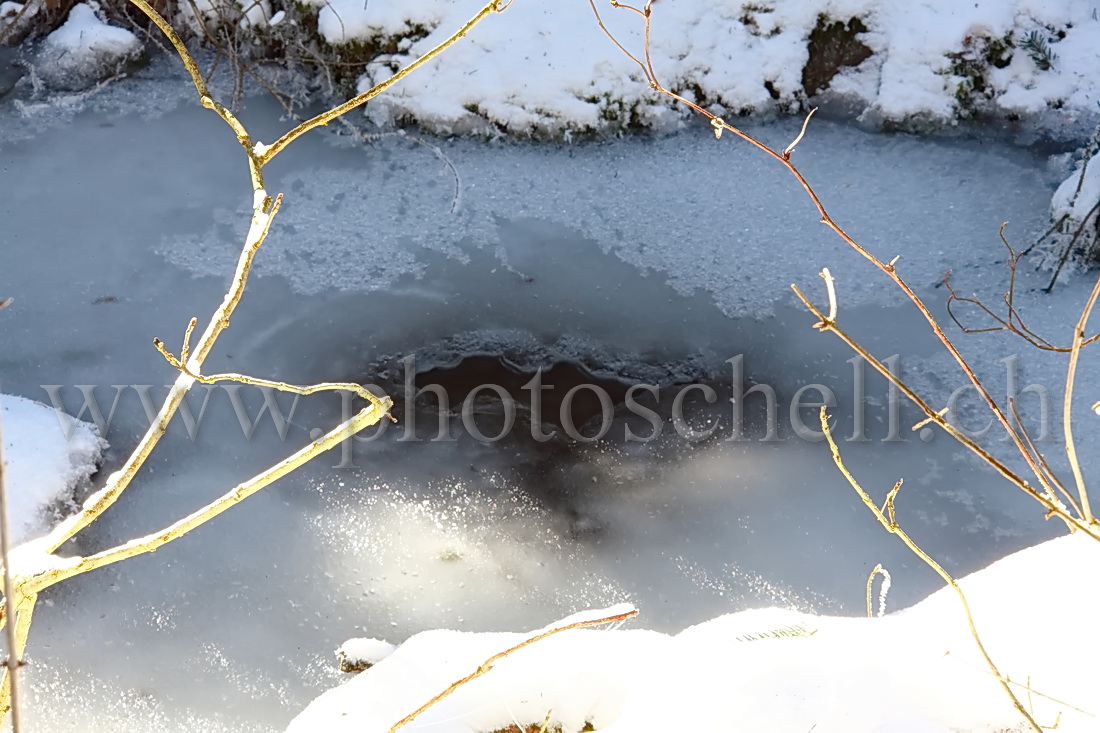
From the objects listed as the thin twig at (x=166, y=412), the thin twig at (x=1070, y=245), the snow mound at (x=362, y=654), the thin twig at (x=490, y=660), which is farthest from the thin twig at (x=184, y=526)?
the thin twig at (x=1070, y=245)

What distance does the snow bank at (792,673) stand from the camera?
1.32m

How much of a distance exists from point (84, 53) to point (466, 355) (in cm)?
290

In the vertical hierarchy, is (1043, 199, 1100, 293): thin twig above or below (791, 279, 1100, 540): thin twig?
below

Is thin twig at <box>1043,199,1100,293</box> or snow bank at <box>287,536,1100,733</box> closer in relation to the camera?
snow bank at <box>287,536,1100,733</box>

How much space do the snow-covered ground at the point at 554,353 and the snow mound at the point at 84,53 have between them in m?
0.13

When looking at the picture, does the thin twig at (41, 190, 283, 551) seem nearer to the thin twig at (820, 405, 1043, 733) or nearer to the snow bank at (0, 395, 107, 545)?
the thin twig at (820, 405, 1043, 733)

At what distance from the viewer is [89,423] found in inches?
134

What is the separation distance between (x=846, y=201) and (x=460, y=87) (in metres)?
2.02

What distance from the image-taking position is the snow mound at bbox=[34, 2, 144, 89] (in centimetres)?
486

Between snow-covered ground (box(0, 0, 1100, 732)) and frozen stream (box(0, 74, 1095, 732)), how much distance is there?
0.01 metres

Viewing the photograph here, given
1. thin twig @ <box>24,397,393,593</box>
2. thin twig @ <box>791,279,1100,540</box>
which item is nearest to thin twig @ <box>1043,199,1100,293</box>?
thin twig @ <box>791,279,1100,540</box>

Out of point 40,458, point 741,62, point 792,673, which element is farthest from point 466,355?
point 792,673

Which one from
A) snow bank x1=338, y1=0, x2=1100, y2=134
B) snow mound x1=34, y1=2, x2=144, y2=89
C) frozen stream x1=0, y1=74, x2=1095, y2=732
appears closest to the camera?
frozen stream x1=0, y1=74, x2=1095, y2=732

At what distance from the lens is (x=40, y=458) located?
3219 mm
